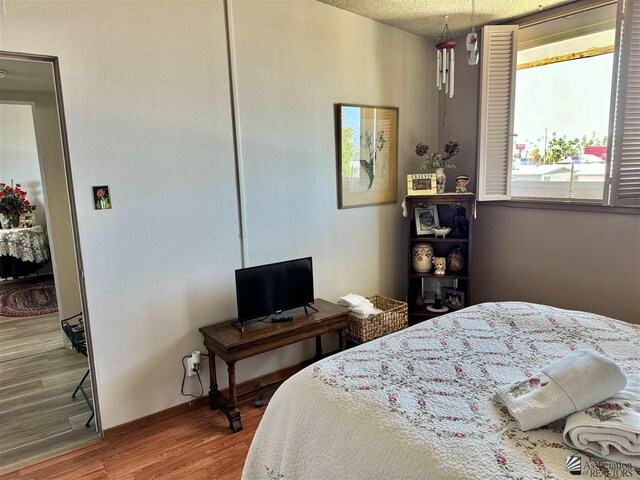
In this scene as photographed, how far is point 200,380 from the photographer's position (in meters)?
2.72

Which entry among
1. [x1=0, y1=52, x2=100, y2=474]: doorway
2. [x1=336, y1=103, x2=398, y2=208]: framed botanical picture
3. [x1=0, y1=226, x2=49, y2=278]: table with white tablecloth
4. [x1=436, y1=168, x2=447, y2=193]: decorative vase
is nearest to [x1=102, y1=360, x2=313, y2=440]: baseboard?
[x1=0, y1=52, x2=100, y2=474]: doorway

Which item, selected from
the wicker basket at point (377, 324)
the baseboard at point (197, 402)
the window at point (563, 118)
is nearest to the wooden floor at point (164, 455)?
the baseboard at point (197, 402)

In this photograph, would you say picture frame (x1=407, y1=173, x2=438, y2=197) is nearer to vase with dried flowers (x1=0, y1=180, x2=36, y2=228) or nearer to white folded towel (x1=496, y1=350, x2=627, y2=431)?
white folded towel (x1=496, y1=350, x2=627, y2=431)

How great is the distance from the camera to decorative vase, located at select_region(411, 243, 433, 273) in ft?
11.5

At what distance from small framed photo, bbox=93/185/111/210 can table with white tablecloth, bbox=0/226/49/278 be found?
4.29 meters

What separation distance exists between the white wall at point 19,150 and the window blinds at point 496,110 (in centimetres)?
559

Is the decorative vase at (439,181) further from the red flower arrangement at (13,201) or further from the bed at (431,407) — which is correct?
the red flower arrangement at (13,201)

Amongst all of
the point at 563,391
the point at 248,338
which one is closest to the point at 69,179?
the point at 248,338

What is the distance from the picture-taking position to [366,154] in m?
3.37

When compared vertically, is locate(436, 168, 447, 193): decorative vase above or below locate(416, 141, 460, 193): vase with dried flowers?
below

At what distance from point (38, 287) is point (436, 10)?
5.81 meters

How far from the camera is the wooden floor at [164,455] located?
Result: 213 centimetres

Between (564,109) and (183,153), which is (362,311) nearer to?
(183,153)

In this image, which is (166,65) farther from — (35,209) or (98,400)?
(35,209)
